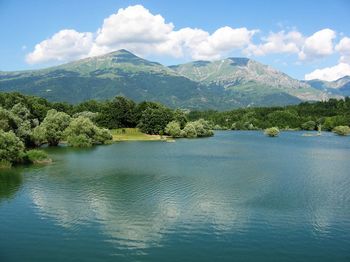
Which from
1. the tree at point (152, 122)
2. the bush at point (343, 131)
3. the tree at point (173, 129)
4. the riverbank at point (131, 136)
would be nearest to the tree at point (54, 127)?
the riverbank at point (131, 136)

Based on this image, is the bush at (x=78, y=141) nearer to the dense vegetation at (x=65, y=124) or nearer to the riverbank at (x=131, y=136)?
the dense vegetation at (x=65, y=124)

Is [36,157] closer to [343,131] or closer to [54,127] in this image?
[54,127]

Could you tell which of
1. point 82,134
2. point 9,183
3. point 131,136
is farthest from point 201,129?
point 9,183

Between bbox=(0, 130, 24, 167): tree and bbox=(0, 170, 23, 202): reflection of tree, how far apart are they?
3749 millimetres

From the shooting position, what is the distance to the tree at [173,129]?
5822 inches

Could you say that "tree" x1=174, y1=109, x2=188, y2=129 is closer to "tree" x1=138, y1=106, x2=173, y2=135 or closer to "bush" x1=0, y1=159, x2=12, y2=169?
"tree" x1=138, y1=106, x2=173, y2=135

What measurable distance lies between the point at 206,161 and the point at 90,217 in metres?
44.2

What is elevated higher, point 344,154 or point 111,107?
point 111,107

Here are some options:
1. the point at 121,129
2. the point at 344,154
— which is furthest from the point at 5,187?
the point at 121,129

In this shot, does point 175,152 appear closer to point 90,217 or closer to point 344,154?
point 344,154

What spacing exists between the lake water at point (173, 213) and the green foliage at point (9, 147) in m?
3.45

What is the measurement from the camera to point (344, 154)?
95.4m

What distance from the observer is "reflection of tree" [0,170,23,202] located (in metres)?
47.2

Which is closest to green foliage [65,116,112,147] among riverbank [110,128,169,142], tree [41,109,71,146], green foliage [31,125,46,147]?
tree [41,109,71,146]
